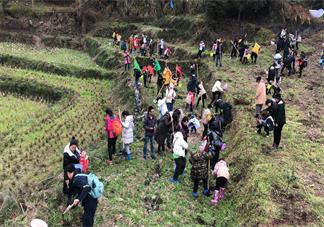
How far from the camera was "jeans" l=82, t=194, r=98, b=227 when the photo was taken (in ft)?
34.0

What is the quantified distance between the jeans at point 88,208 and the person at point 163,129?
5684 millimetres

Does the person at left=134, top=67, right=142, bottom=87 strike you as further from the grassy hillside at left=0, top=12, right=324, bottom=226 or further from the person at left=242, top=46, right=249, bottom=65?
the person at left=242, top=46, right=249, bottom=65

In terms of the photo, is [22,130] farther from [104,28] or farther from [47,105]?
[104,28]

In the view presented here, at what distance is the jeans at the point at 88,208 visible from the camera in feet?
34.0

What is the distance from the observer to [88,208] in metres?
10.5

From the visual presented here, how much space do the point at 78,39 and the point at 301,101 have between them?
27.1 m

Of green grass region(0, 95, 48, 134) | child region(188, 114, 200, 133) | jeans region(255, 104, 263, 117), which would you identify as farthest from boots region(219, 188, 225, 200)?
green grass region(0, 95, 48, 134)

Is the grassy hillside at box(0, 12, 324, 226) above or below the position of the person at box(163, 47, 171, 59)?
below

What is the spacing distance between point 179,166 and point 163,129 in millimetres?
2139

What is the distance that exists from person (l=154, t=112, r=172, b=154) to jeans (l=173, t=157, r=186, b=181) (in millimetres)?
1929

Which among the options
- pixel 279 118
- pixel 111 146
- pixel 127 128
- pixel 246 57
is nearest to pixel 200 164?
pixel 127 128

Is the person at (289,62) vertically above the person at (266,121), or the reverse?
the person at (289,62)

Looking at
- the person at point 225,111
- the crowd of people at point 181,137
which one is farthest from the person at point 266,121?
the person at point 225,111

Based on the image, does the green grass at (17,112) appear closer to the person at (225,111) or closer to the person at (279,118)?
the person at (225,111)
